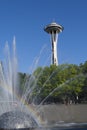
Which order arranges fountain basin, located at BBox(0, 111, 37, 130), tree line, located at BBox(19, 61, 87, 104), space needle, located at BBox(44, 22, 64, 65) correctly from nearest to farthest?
fountain basin, located at BBox(0, 111, 37, 130)
tree line, located at BBox(19, 61, 87, 104)
space needle, located at BBox(44, 22, 64, 65)

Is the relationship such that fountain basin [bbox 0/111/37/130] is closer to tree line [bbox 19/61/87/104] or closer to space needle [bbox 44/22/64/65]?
tree line [bbox 19/61/87/104]

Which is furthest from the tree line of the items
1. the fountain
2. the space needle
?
the space needle

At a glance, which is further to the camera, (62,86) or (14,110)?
(62,86)

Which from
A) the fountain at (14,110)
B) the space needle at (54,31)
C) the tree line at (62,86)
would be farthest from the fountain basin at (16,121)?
the space needle at (54,31)

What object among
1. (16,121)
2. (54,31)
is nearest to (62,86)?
(54,31)

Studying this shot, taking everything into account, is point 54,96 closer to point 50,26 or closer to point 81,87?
point 81,87

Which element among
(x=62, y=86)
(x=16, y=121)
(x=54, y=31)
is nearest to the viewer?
(x=16, y=121)

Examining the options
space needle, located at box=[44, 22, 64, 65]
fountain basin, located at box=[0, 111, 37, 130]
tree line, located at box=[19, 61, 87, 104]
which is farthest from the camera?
space needle, located at box=[44, 22, 64, 65]

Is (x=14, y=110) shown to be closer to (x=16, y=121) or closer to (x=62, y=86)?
(x=16, y=121)

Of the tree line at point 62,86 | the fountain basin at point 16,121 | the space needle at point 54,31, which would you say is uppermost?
the space needle at point 54,31

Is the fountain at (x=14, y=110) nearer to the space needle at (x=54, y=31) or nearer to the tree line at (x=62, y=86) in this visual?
the tree line at (x=62, y=86)

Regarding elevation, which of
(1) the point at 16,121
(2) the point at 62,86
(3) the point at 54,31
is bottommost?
(1) the point at 16,121

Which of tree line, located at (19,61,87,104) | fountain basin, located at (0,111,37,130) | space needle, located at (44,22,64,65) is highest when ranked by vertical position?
space needle, located at (44,22,64,65)

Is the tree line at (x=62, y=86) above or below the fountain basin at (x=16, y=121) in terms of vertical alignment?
above
